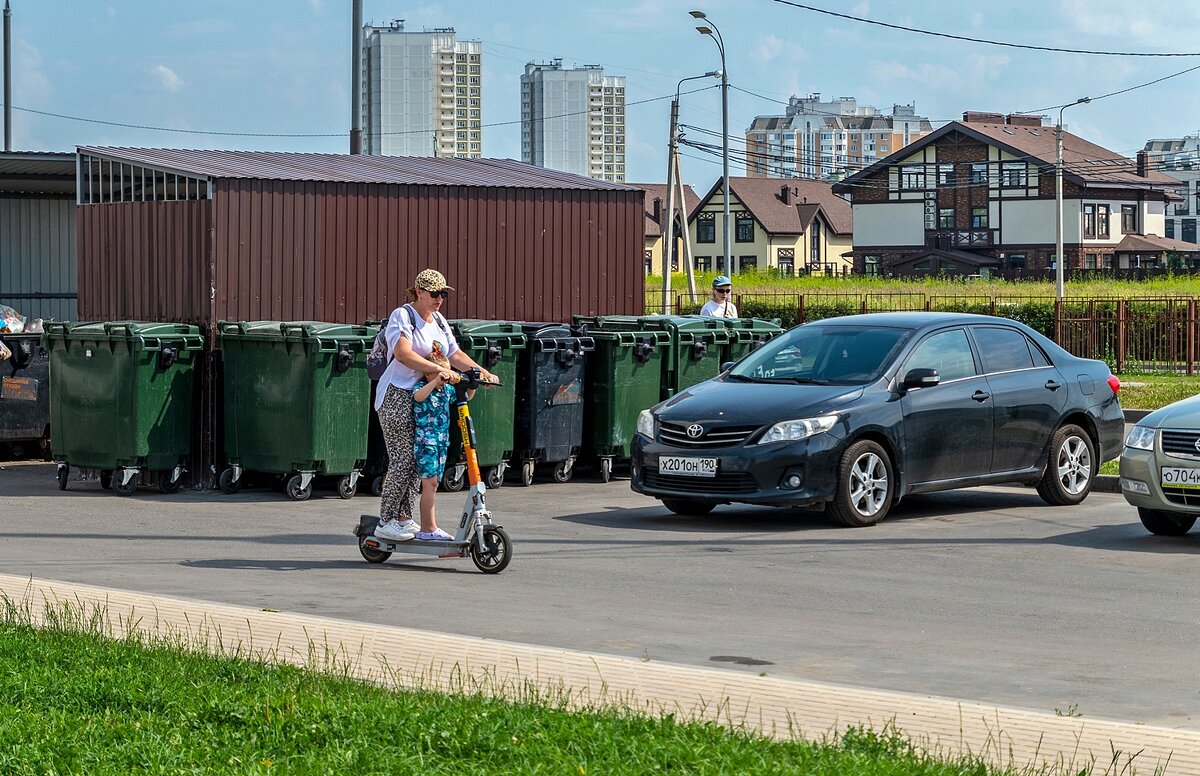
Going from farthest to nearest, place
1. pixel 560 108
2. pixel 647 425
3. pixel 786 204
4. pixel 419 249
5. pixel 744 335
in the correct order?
pixel 560 108 → pixel 786 204 → pixel 419 249 → pixel 744 335 → pixel 647 425

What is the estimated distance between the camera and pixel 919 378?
498 inches

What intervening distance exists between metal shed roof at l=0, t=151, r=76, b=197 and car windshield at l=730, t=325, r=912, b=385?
11264mm

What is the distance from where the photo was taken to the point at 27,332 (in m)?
17.2

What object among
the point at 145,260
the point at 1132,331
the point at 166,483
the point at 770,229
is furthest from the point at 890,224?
the point at 166,483

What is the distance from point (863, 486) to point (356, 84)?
16.4 meters

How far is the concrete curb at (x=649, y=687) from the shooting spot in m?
5.52

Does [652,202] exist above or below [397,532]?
above

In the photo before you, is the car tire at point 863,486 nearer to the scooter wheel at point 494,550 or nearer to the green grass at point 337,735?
the scooter wheel at point 494,550

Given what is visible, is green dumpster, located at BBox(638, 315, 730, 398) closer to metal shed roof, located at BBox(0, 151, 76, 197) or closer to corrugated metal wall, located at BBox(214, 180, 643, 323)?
corrugated metal wall, located at BBox(214, 180, 643, 323)

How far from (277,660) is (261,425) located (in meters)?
7.97

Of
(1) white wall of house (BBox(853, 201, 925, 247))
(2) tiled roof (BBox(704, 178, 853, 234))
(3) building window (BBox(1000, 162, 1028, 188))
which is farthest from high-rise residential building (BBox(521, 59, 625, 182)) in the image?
(3) building window (BBox(1000, 162, 1028, 188))

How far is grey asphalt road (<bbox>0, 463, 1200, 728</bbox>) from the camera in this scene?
294 inches

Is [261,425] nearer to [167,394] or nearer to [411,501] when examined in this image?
[167,394]

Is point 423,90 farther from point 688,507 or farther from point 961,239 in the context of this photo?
point 688,507
